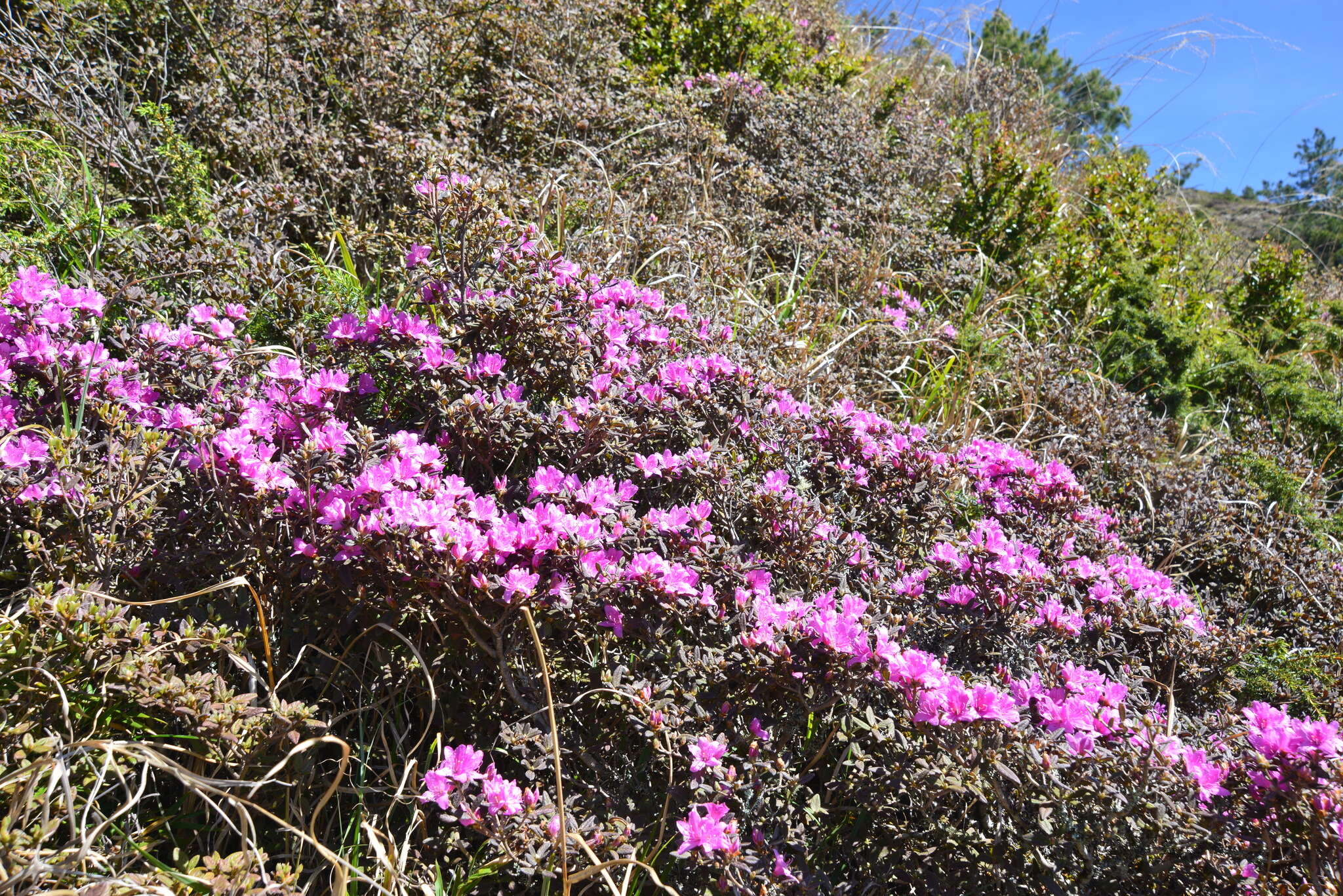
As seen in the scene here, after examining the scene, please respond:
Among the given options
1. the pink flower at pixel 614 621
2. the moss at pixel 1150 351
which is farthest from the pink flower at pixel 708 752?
the moss at pixel 1150 351

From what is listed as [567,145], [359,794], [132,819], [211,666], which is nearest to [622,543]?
[359,794]

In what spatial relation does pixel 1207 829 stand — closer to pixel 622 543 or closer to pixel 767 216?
pixel 622 543

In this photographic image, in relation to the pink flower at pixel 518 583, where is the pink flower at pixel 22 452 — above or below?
below

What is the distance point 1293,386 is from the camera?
4184mm

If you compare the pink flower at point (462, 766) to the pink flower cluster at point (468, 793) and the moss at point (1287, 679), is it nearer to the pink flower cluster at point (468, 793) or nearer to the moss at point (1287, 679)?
the pink flower cluster at point (468, 793)

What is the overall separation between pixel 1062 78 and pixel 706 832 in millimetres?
13976

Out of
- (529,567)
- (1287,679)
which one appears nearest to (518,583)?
(529,567)

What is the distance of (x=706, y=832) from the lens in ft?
4.44

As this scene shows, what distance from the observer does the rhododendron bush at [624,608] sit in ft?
4.72

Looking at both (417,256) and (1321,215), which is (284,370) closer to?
(417,256)

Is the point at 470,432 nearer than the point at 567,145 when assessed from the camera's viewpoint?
Yes

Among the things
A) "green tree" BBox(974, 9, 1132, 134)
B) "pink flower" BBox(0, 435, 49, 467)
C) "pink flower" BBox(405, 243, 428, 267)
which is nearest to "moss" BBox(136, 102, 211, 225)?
"pink flower" BBox(405, 243, 428, 267)

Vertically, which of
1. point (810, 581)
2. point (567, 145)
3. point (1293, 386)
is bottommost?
point (810, 581)

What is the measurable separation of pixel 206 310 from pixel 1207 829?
2.54 m
